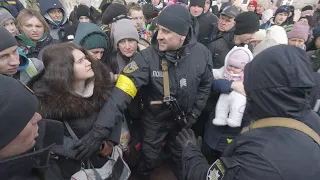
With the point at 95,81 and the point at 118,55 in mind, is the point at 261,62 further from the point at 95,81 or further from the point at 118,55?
the point at 118,55

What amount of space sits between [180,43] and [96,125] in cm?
119

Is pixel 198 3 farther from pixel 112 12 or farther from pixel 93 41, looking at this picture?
pixel 93 41

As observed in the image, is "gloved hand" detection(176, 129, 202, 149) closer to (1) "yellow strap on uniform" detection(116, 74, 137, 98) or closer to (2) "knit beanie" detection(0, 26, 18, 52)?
(1) "yellow strap on uniform" detection(116, 74, 137, 98)

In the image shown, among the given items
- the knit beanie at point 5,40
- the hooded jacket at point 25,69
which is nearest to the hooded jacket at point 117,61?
the hooded jacket at point 25,69

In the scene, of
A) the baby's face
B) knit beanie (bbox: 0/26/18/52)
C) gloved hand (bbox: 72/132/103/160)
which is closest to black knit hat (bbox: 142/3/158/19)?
A: the baby's face

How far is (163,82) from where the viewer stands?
216cm

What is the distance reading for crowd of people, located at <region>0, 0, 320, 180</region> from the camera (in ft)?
3.40

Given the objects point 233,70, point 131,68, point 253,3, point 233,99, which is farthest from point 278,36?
point 253,3

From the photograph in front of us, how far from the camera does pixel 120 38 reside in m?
2.60

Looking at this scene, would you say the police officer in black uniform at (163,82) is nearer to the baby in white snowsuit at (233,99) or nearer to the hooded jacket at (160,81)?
the hooded jacket at (160,81)

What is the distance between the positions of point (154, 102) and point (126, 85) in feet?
1.31

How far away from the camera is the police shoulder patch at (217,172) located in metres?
1.18

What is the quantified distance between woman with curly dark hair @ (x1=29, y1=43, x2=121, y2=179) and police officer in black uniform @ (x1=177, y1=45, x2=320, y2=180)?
1091 mm

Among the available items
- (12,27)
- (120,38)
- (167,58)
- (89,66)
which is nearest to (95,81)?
(89,66)
